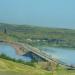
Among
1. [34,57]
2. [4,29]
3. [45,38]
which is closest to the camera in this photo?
[34,57]

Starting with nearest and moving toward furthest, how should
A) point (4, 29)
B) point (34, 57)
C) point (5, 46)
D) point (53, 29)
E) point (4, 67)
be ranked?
point (4, 67) → point (34, 57) → point (5, 46) → point (4, 29) → point (53, 29)

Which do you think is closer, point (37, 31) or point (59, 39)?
point (59, 39)

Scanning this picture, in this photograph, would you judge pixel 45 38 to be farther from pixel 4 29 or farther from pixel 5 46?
pixel 5 46

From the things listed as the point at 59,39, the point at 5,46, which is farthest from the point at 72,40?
the point at 5,46

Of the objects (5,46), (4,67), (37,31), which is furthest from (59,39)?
(4,67)

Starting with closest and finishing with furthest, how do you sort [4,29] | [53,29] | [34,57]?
[34,57] < [4,29] < [53,29]

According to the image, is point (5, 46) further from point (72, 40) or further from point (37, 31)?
point (37, 31)
